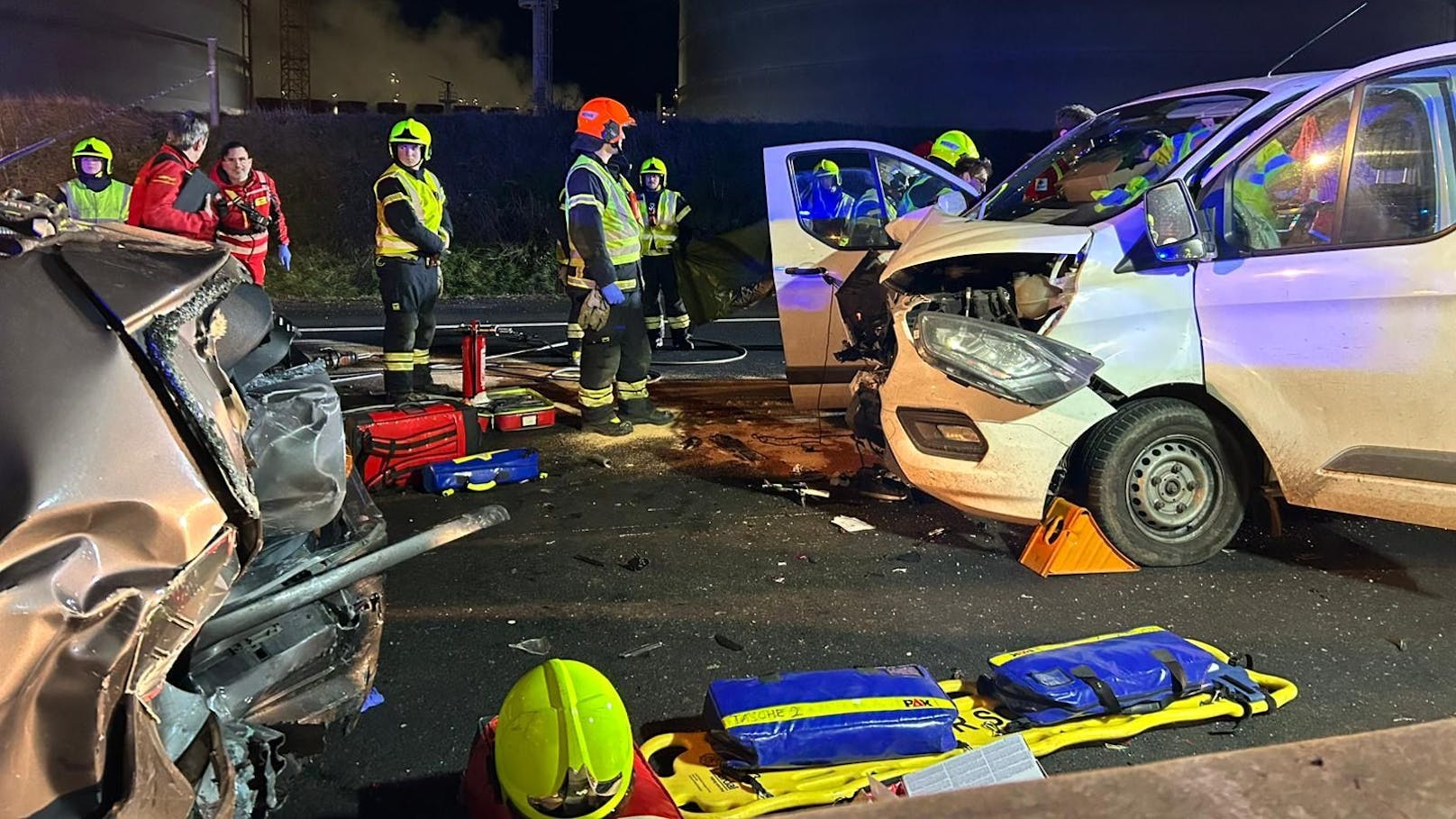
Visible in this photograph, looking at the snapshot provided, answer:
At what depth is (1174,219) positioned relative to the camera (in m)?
4.01

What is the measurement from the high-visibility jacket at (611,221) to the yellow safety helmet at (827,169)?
1.20m

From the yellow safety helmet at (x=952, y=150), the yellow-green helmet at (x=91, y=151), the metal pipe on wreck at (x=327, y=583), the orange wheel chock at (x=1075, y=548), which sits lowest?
the orange wheel chock at (x=1075, y=548)

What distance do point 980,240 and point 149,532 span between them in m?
3.53

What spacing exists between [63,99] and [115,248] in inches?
628

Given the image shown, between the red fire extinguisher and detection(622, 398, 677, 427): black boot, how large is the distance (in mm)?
1077

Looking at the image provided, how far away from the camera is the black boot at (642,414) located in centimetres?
689

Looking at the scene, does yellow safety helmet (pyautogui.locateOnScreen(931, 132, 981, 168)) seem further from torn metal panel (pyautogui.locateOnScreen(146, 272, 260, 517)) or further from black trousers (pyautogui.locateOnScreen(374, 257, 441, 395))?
torn metal panel (pyautogui.locateOnScreen(146, 272, 260, 517))

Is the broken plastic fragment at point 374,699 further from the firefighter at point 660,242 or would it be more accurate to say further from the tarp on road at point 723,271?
the firefighter at point 660,242

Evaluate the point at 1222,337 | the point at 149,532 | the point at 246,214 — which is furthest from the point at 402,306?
the point at 149,532

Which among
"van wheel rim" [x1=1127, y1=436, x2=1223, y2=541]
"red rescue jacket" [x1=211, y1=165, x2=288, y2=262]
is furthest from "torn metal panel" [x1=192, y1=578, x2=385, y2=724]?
"red rescue jacket" [x1=211, y1=165, x2=288, y2=262]

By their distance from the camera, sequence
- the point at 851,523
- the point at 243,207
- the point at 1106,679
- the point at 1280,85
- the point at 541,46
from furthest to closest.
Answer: the point at 541,46
the point at 243,207
the point at 851,523
the point at 1280,85
the point at 1106,679

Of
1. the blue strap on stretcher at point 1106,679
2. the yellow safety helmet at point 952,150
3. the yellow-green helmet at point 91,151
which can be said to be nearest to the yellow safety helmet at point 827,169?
the yellow safety helmet at point 952,150

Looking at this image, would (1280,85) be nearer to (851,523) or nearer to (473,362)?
(851,523)

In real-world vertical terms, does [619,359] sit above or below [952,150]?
below
